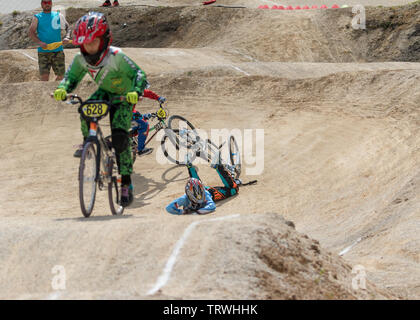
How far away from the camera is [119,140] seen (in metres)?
7.97

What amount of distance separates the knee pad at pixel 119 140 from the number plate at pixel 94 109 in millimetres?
462

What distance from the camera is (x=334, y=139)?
12945 millimetres

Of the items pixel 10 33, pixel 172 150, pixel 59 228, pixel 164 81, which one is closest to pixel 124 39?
pixel 10 33

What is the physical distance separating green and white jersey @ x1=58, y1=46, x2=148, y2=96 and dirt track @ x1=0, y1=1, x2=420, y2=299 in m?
1.87

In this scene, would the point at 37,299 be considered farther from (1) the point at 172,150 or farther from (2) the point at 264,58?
(2) the point at 264,58

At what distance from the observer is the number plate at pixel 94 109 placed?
7.54 m

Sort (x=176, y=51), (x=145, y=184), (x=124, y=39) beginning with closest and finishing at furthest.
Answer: (x=145, y=184), (x=176, y=51), (x=124, y=39)

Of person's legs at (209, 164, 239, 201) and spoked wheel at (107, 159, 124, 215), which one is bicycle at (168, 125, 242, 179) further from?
spoked wheel at (107, 159, 124, 215)

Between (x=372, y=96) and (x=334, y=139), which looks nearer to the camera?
(x=334, y=139)

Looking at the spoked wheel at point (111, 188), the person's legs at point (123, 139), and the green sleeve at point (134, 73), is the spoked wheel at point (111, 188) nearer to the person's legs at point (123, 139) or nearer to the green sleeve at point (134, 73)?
the person's legs at point (123, 139)

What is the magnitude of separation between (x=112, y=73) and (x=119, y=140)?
95 cm

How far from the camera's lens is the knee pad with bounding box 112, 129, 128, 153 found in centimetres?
794

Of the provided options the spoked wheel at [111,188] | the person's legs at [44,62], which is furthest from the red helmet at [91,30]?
the person's legs at [44,62]

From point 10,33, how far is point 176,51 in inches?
719
